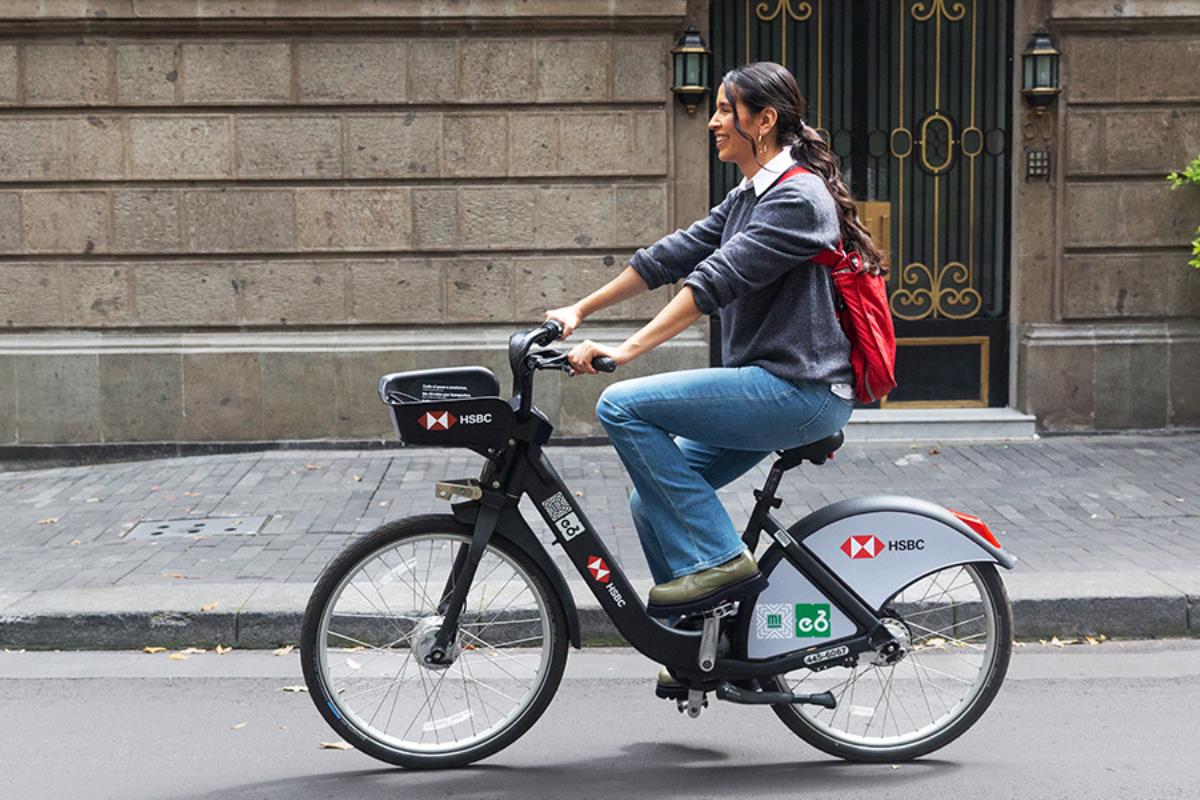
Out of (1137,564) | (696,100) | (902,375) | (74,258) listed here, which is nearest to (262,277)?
(74,258)

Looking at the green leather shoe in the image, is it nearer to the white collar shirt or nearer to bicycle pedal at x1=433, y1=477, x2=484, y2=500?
bicycle pedal at x1=433, y1=477, x2=484, y2=500

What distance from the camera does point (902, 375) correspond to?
10875mm

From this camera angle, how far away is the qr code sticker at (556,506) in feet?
14.5

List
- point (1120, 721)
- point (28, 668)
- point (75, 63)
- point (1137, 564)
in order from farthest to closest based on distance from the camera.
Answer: point (75, 63) < point (1137, 564) < point (28, 668) < point (1120, 721)

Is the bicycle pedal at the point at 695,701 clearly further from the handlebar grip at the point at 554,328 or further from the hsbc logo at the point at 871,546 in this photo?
the handlebar grip at the point at 554,328

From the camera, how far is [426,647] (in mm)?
4465

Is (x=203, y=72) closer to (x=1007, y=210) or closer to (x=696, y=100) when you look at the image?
(x=696, y=100)

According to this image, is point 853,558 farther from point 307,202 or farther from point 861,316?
point 307,202

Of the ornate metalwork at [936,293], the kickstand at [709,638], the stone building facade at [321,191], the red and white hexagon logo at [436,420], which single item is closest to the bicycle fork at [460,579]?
the red and white hexagon logo at [436,420]

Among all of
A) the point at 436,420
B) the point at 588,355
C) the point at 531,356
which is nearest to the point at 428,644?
the point at 436,420

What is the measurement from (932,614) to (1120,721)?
0.91 meters

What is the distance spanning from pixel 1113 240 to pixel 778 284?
6949 mm

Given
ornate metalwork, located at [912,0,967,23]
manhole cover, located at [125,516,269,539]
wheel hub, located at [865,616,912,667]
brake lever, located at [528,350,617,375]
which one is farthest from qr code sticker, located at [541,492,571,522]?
ornate metalwork, located at [912,0,967,23]

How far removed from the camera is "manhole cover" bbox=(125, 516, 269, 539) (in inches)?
305
